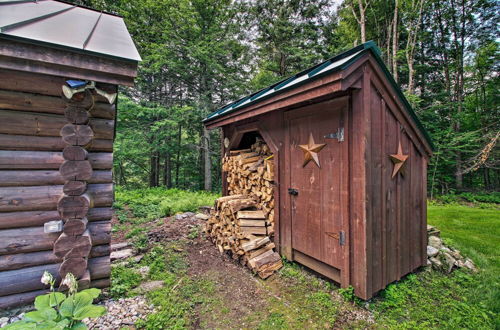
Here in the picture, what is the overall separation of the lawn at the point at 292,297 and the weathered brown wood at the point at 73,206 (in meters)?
1.01

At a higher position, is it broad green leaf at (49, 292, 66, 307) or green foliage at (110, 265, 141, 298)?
broad green leaf at (49, 292, 66, 307)

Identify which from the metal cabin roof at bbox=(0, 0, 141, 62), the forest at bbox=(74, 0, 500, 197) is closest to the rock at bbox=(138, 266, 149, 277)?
the metal cabin roof at bbox=(0, 0, 141, 62)

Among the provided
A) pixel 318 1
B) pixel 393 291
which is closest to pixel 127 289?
pixel 393 291

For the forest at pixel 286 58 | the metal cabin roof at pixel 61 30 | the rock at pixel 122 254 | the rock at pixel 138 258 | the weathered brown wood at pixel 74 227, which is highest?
the forest at pixel 286 58

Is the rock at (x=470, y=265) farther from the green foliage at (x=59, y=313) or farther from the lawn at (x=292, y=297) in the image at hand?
the green foliage at (x=59, y=313)

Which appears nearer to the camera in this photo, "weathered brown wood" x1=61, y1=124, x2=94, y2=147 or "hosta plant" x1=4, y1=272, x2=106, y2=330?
"hosta plant" x1=4, y1=272, x2=106, y2=330

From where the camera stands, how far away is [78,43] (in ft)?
6.50

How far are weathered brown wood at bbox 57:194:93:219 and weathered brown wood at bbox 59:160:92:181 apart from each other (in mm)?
196

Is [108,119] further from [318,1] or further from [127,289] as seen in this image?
[318,1]

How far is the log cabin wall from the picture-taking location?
198cm

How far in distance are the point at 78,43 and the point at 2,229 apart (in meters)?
1.89

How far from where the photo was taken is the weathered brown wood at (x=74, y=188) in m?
2.07

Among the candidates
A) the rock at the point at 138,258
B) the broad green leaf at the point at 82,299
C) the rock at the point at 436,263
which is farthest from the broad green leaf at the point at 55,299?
the rock at the point at 436,263

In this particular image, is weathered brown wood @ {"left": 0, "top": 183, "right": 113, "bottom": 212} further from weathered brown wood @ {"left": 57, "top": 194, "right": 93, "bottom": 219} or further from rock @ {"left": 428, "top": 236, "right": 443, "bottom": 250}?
rock @ {"left": 428, "top": 236, "right": 443, "bottom": 250}
